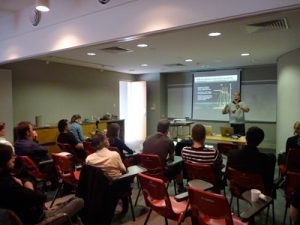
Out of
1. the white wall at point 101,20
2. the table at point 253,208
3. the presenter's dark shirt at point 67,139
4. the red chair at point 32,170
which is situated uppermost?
the white wall at point 101,20

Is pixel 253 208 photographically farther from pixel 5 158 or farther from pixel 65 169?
pixel 65 169

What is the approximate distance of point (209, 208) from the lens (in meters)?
1.86

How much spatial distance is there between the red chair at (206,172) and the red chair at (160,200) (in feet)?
1.82

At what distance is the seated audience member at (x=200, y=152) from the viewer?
9.84 feet

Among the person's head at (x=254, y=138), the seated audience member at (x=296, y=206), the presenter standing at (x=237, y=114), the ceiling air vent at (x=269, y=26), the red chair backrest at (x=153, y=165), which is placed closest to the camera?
the seated audience member at (x=296, y=206)

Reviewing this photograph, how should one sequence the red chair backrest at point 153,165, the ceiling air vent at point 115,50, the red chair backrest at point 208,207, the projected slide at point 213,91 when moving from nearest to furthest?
the red chair backrest at point 208,207
the red chair backrest at point 153,165
the ceiling air vent at point 115,50
the projected slide at point 213,91

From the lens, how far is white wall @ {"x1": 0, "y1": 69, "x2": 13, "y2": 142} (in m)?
5.54

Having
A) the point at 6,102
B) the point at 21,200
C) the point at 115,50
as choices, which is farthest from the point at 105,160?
the point at 6,102

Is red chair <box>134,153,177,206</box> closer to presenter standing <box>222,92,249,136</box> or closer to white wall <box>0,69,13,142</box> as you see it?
white wall <box>0,69,13,142</box>

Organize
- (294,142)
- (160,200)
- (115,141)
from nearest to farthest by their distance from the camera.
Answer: (160,200) < (115,141) < (294,142)

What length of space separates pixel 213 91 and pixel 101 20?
20.2 feet

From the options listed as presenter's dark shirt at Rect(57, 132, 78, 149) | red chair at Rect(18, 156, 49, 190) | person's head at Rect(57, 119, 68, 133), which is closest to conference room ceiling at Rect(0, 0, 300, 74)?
person's head at Rect(57, 119, 68, 133)

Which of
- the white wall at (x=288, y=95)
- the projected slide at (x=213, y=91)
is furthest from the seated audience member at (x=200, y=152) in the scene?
the projected slide at (x=213, y=91)

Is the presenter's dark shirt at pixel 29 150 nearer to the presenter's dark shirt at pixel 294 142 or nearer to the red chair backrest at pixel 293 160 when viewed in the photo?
the red chair backrest at pixel 293 160
